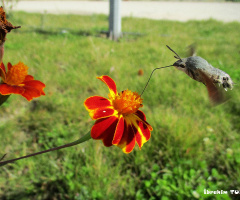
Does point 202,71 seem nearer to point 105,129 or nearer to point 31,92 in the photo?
point 105,129

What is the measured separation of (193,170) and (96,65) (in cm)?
170

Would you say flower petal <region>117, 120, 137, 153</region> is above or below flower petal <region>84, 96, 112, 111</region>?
below

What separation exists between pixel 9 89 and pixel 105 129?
0.30 metres

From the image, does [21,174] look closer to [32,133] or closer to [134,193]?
[32,133]

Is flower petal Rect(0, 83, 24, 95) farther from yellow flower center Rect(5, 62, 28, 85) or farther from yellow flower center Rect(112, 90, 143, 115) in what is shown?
yellow flower center Rect(112, 90, 143, 115)

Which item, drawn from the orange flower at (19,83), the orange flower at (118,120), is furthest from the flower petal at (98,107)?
the orange flower at (19,83)

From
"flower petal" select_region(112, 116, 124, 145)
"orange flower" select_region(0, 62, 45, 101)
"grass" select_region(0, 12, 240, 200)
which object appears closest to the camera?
"flower petal" select_region(112, 116, 124, 145)

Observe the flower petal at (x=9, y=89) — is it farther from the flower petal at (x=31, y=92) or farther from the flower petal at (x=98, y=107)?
the flower petal at (x=98, y=107)

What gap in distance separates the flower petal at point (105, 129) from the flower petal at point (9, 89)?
0.85 feet

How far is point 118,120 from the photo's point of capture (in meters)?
0.64

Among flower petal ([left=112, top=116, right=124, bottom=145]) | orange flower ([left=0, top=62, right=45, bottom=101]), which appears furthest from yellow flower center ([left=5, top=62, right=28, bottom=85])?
flower petal ([left=112, top=116, right=124, bottom=145])

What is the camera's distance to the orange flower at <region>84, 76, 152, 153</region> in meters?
0.59

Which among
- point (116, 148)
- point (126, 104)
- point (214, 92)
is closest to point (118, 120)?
point (126, 104)

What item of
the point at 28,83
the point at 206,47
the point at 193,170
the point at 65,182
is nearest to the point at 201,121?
the point at 193,170
